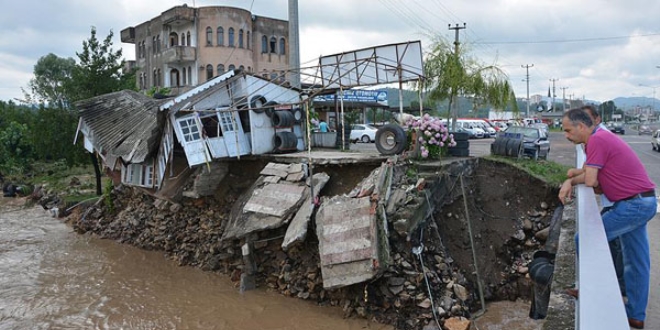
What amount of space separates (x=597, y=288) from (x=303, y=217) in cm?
905

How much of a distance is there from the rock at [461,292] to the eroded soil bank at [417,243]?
20 mm

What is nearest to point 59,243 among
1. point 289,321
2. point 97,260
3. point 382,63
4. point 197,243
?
point 97,260

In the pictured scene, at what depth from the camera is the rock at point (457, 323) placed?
8.63 m

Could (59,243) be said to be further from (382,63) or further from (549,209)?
(549,209)

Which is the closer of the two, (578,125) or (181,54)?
(578,125)

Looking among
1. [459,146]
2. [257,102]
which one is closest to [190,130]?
[257,102]

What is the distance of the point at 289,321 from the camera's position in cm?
975

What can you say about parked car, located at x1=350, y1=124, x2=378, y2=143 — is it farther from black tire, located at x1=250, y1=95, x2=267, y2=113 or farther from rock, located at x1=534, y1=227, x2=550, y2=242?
rock, located at x1=534, y1=227, x2=550, y2=242

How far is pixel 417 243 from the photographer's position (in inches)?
395

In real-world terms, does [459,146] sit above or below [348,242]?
above

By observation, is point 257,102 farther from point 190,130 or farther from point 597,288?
point 597,288

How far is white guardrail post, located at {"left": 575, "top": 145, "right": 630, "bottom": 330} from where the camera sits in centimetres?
176

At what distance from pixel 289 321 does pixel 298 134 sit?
26.3 feet

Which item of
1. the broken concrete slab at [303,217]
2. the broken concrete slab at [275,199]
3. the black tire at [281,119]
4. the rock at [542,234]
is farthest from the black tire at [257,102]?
the rock at [542,234]
